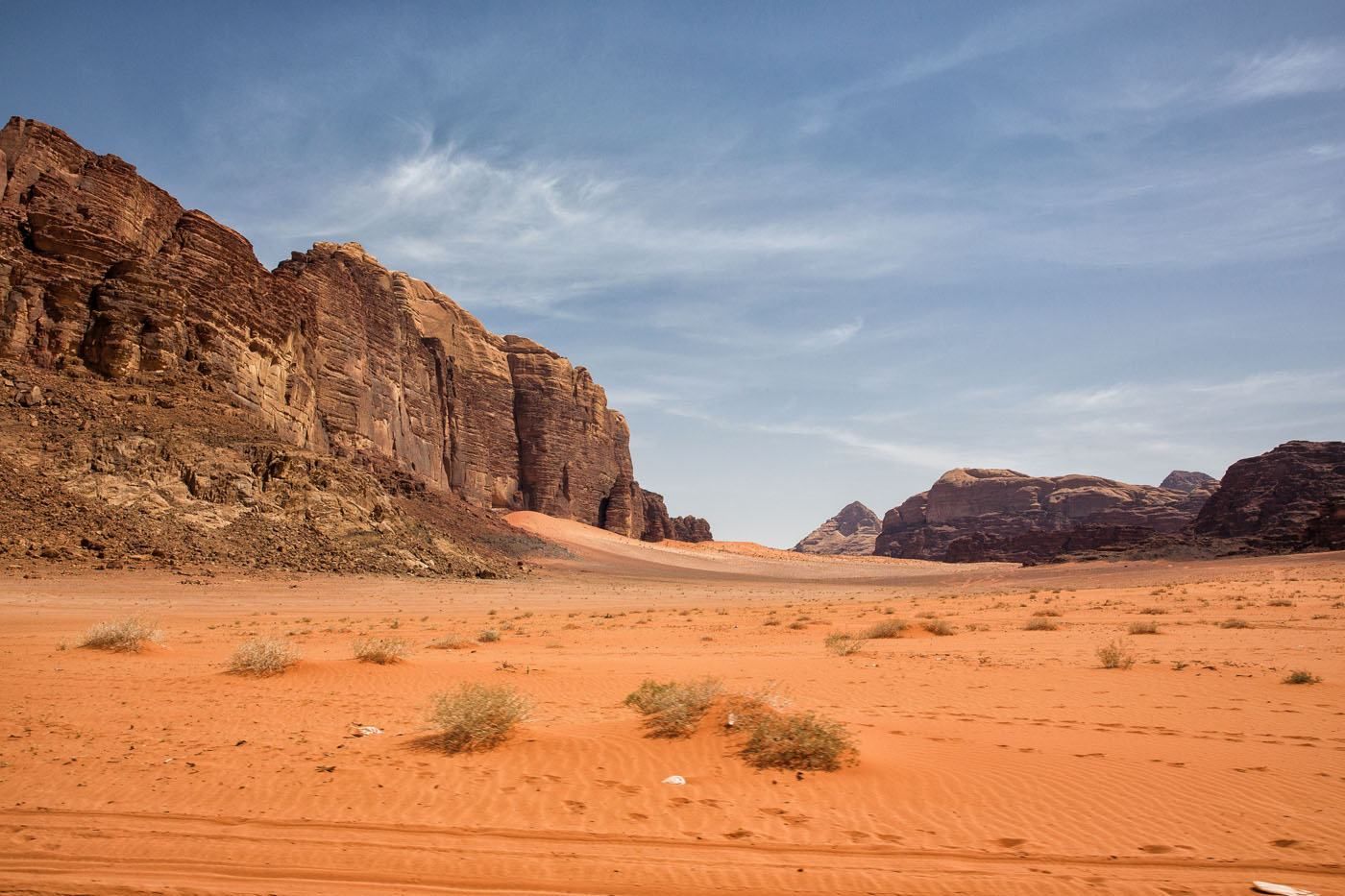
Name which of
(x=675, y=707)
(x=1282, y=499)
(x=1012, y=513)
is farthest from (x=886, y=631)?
(x=1012, y=513)

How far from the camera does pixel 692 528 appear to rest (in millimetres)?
123812

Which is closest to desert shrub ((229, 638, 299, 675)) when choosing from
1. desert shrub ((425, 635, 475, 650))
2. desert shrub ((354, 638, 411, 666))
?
desert shrub ((354, 638, 411, 666))

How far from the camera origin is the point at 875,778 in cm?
612

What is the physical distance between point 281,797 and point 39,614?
1878 cm

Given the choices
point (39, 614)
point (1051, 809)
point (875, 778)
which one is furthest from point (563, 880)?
point (39, 614)

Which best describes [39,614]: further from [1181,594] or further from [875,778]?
[1181,594]

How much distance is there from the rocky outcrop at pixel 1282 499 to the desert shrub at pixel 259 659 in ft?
277

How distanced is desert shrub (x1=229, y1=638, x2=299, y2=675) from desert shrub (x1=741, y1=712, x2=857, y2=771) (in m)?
7.78

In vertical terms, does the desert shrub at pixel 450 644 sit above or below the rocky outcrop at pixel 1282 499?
below

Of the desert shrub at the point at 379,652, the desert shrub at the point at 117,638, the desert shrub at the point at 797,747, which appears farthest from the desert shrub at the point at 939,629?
the desert shrub at the point at 117,638

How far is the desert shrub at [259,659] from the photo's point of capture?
10.9 m

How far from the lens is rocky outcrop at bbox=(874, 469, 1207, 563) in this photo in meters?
121

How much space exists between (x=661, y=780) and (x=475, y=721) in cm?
197

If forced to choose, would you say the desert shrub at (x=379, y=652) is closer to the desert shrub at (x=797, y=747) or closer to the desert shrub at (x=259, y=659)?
the desert shrub at (x=259, y=659)
